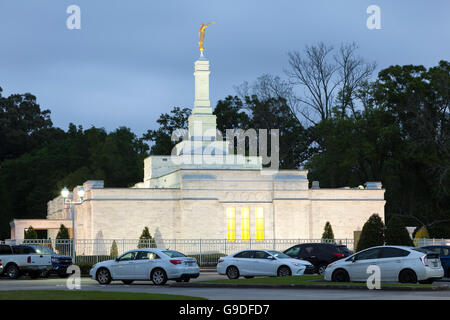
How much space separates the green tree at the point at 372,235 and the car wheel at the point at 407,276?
909 cm

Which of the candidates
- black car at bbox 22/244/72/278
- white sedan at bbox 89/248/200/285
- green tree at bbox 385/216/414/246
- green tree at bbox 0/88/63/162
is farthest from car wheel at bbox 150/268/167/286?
green tree at bbox 0/88/63/162

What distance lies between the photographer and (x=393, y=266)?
27906mm

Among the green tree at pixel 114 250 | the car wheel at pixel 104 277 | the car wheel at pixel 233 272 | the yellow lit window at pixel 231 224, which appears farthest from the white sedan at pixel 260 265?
the yellow lit window at pixel 231 224

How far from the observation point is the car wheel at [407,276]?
27575 millimetres

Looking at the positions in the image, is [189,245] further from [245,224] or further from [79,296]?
[79,296]

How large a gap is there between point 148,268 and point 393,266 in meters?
9.17

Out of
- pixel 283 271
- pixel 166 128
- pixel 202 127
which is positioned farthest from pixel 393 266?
pixel 166 128

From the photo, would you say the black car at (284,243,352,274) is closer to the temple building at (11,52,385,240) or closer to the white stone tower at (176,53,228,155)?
the temple building at (11,52,385,240)

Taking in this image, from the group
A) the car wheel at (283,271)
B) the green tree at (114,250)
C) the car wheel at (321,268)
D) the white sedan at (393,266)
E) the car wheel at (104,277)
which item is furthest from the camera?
the green tree at (114,250)

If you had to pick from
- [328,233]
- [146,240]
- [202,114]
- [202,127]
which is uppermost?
[202,114]

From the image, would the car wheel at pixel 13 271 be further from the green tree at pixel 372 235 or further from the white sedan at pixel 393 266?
the green tree at pixel 372 235

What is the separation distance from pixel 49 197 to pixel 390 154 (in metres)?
37.1
